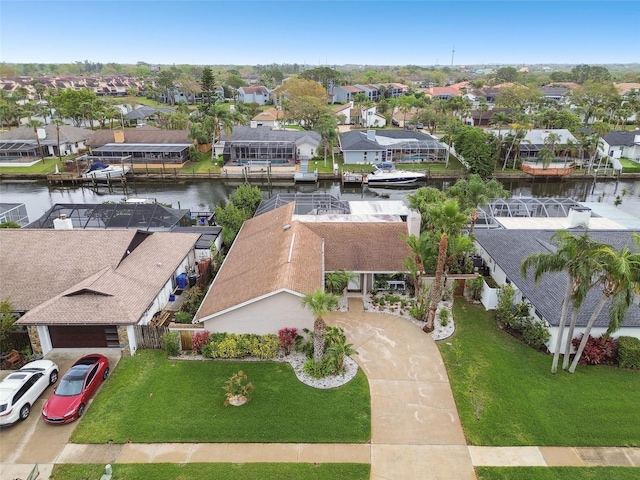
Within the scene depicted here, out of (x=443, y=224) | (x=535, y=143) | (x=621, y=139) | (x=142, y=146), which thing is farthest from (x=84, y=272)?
(x=621, y=139)

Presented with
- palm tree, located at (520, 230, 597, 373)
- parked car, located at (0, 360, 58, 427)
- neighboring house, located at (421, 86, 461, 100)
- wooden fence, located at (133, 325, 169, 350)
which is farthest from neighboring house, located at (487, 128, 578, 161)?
neighboring house, located at (421, 86, 461, 100)

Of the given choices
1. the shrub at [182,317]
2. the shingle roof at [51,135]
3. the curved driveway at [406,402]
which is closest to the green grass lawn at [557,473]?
the curved driveway at [406,402]

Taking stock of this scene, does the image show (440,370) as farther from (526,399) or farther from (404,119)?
(404,119)

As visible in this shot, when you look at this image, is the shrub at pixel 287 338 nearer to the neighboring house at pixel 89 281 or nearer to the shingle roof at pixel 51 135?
the neighboring house at pixel 89 281

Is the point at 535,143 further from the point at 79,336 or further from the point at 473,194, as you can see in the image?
the point at 79,336

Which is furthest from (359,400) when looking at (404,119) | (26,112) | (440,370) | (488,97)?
(488,97)

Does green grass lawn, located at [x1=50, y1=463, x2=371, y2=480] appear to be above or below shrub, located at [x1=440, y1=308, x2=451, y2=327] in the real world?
below

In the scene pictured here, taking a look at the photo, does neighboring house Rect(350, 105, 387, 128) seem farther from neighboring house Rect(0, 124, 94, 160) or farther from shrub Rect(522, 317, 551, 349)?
shrub Rect(522, 317, 551, 349)
